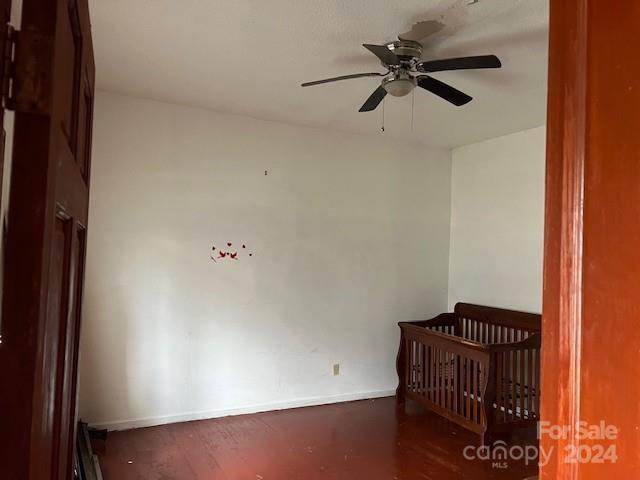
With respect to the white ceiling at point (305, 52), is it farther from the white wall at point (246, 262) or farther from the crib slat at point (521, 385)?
the crib slat at point (521, 385)

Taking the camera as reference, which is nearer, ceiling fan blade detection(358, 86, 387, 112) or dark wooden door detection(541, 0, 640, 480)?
dark wooden door detection(541, 0, 640, 480)

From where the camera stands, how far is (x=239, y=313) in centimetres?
384

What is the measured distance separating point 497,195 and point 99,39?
342cm

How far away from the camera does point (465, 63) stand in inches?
84.7

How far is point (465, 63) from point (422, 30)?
0.27 m

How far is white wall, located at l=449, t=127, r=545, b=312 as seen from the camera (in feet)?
13.0

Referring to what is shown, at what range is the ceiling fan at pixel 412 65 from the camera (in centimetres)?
214

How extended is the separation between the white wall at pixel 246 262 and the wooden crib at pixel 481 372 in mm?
445

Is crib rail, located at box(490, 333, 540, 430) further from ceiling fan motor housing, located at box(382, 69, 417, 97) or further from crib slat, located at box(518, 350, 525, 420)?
ceiling fan motor housing, located at box(382, 69, 417, 97)

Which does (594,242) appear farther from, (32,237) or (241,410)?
(241,410)

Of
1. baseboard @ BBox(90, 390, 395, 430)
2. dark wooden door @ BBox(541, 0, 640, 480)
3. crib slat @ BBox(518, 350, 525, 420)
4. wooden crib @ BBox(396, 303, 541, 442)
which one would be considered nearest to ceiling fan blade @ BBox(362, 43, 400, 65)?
dark wooden door @ BBox(541, 0, 640, 480)

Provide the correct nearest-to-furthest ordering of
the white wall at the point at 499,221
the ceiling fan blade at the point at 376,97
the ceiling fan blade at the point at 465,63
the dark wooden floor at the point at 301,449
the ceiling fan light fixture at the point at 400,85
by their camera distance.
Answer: the ceiling fan blade at the point at 465,63
the ceiling fan light fixture at the point at 400,85
the ceiling fan blade at the point at 376,97
the dark wooden floor at the point at 301,449
the white wall at the point at 499,221

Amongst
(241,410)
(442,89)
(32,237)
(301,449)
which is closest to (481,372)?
(301,449)

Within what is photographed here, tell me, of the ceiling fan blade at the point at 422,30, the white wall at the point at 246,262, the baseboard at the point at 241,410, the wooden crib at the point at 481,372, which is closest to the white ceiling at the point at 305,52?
the ceiling fan blade at the point at 422,30
